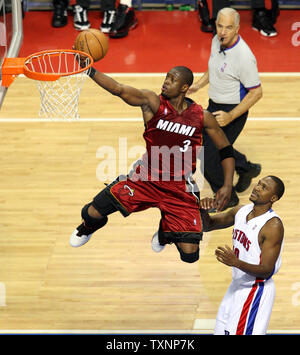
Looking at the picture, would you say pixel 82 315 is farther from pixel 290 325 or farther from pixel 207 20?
pixel 207 20

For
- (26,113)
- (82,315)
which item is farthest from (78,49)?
(26,113)

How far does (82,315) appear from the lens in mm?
5836

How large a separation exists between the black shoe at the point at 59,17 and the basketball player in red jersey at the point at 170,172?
5497mm

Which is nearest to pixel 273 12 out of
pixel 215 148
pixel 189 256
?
pixel 215 148

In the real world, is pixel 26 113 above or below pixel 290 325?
below

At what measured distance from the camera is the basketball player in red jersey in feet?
18.5

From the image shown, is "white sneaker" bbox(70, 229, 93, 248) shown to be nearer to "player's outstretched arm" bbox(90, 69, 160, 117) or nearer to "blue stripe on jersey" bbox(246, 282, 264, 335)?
"player's outstretched arm" bbox(90, 69, 160, 117)

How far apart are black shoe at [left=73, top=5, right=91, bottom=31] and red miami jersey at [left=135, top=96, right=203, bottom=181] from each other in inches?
212

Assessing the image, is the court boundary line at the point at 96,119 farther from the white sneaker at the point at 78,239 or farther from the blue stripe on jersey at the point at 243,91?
the white sneaker at the point at 78,239

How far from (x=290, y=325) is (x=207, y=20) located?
6.24 meters

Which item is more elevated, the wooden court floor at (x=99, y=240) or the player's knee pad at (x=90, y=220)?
the player's knee pad at (x=90, y=220)

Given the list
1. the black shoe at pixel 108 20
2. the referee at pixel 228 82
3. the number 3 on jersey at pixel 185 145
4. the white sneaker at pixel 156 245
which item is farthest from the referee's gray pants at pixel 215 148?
the black shoe at pixel 108 20

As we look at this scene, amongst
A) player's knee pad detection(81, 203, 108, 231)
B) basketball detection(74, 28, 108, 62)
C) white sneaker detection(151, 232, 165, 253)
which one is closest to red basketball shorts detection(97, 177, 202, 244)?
player's knee pad detection(81, 203, 108, 231)

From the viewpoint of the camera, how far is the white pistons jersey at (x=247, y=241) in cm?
482
